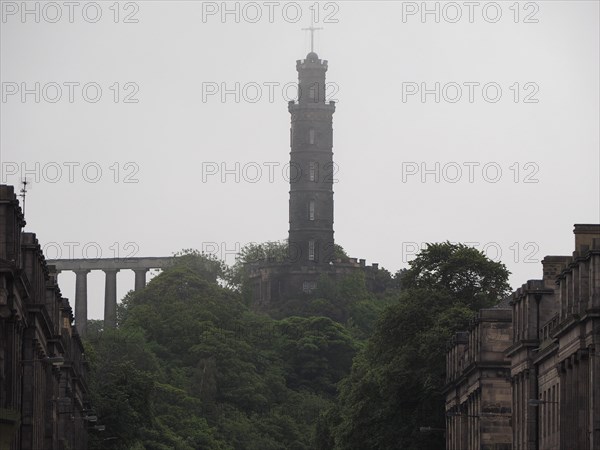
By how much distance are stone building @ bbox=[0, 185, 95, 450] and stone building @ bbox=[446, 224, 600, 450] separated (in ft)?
53.1

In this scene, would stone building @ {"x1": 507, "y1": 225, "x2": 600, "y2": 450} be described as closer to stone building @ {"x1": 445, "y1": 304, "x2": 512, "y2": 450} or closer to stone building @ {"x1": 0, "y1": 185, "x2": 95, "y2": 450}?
stone building @ {"x1": 445, "y1": 304, "x2": 512, "y2": 450}

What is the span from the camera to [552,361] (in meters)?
99.3

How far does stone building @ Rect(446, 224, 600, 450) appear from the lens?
88.8 metres

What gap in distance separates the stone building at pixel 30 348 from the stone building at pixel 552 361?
16175 mm

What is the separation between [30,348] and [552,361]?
1808cm

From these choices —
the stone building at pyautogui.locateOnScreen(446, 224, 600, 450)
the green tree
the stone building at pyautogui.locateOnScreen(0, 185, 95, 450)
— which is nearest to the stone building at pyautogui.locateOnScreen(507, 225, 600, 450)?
the stone building at pyautogui.locateOnScreen(446, 224, 600, 450)

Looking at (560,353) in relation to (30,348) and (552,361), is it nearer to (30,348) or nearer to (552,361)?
(552,361)

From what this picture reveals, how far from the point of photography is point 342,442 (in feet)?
464

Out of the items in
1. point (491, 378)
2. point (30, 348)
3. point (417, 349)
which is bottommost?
point (30, 348)

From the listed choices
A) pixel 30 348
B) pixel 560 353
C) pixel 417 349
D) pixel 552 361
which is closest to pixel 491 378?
pixel 417 349

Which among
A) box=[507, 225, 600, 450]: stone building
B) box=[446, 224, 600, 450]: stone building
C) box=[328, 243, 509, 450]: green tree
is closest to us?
box=[507, 225, 600, 450]: stone building

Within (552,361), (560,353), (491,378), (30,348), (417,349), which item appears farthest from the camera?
(417,349)

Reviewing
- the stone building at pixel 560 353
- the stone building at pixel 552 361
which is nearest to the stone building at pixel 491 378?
the stone building at pixel 552 361

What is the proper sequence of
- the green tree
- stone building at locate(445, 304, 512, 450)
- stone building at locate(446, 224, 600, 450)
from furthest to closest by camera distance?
the green tree
stone building at locate(445, 304, 512, 450)
stone building at locate(446, 224, 600, 450)
